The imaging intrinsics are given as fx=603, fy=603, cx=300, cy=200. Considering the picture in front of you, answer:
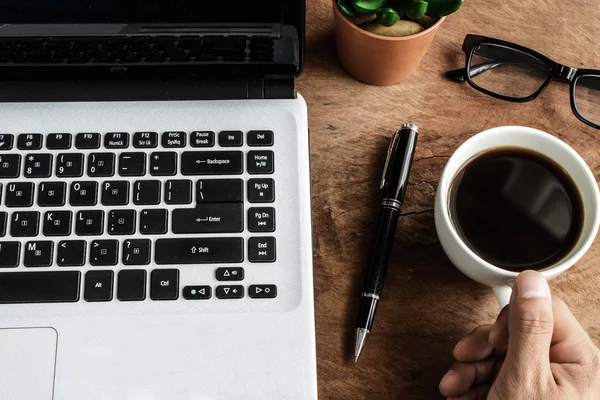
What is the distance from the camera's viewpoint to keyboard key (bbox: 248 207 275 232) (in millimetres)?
488

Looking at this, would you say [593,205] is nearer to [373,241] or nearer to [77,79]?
[373,241]

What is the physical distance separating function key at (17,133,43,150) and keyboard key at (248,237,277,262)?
20 centimetres

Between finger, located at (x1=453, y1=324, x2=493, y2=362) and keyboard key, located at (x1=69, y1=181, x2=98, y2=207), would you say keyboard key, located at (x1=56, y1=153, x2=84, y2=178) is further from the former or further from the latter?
finger, located at (x1=453, y1=324, x2=493, y2=362)

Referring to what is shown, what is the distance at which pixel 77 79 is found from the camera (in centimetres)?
53

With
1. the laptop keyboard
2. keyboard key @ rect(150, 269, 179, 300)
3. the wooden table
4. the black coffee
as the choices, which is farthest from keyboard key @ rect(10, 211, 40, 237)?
the black coffee

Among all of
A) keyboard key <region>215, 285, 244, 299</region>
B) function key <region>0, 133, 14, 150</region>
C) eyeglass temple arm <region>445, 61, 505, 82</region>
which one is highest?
eyeglass temple arm <region>445, 61, 505, 82</region>

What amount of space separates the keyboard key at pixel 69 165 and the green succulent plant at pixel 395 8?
258 mm

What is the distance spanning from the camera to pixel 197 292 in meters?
0.48

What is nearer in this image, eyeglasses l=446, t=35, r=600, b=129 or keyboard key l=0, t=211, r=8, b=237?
keyboard key l=0, t=211, r=8, b=237

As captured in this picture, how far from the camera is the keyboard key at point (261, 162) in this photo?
0.50 meters

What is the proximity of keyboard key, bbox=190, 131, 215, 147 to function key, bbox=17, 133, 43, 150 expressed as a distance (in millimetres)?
128

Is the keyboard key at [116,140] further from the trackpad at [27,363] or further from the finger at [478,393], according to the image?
the finger at [478,393]

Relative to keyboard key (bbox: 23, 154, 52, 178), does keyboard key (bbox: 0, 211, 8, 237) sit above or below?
below

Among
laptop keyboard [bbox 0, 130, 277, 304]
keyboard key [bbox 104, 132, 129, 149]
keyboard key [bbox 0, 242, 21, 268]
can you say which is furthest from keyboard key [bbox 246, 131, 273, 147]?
keyboard key [bbox 0, 242, 21, 268]
